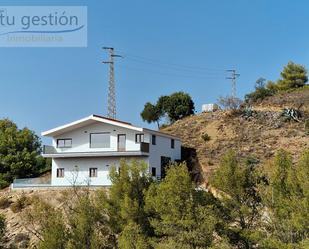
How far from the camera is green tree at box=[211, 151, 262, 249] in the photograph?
28.5m

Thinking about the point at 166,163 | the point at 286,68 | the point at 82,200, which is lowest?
the point at 82,200

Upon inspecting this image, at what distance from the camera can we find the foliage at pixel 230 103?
58438 millimetres

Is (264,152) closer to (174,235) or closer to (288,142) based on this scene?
(288,142)

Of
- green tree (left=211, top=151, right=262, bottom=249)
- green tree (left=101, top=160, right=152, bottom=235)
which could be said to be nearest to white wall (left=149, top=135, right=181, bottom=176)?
green tree (left=101, top=160, right=152, bottom=235)

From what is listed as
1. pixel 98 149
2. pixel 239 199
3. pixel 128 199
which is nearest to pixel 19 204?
pixel 98 149

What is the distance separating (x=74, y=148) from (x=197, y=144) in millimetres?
12542

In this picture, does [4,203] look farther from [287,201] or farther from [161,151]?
[287,201]

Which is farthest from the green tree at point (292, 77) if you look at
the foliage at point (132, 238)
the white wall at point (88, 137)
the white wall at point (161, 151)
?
the foliage at point (132, 238)

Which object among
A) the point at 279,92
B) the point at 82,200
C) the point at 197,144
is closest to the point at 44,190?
the point at 82,200

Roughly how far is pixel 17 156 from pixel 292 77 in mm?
43012

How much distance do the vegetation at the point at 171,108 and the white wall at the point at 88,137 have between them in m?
20.0

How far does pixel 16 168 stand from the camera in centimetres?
4959

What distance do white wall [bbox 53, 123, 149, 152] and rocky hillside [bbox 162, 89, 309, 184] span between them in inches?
253

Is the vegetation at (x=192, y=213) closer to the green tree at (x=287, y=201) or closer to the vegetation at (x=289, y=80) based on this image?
the green tree at (x=287, y=201)
